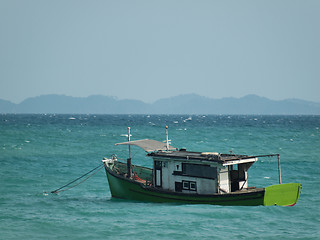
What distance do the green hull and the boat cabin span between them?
1.91ft

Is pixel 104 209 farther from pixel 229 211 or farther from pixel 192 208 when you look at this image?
pixel 229 211

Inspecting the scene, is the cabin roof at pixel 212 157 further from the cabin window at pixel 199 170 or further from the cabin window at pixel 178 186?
the cabin window at pixel 178 186

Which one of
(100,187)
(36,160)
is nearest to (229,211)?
(100,187)

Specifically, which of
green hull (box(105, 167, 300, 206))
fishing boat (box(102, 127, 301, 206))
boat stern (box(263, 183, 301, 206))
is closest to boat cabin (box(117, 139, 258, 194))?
fishing boat (box(102, 127, 301, 206))

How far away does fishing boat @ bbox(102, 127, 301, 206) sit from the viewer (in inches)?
965

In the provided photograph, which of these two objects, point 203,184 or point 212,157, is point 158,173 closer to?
point 203,184

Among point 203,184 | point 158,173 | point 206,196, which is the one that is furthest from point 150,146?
point 206,196

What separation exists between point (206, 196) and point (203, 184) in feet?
2.83

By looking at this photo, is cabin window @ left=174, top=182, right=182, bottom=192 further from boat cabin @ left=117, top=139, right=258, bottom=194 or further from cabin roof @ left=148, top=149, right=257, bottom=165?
cabin roof @ left=148, top=149, right=257, bottom=165

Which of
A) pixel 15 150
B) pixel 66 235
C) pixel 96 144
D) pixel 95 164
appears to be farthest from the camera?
pixel 96 144

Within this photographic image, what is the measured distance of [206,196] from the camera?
24953 millimetres

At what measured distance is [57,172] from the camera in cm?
4450

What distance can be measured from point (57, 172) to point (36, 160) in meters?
10.0

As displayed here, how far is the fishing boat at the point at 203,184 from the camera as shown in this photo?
24.5 metres
